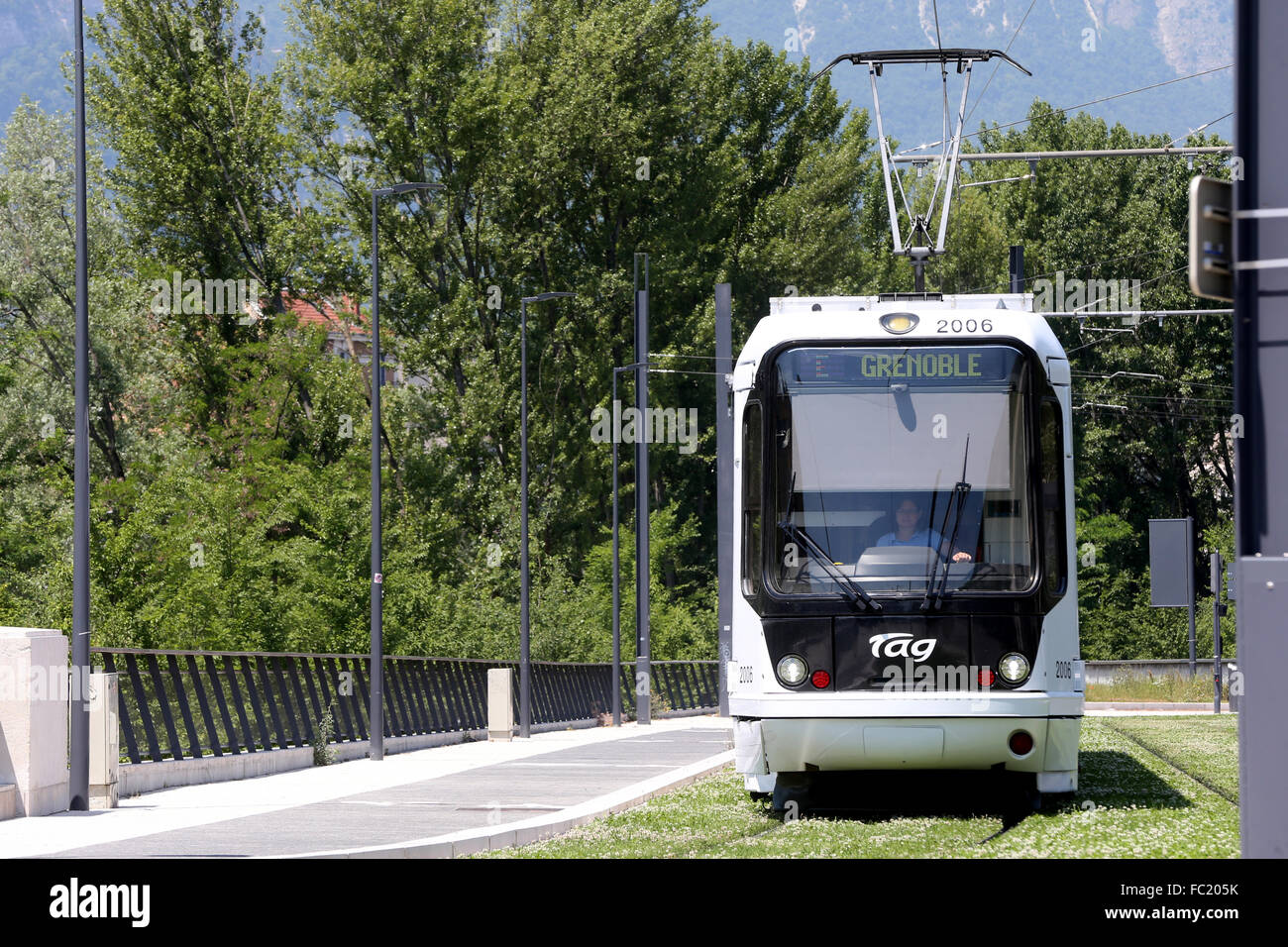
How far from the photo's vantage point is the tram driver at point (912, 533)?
12.7 meters

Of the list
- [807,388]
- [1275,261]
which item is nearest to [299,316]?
[807,388]

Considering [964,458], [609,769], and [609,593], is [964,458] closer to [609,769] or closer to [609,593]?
[609,769]

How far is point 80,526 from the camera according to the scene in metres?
17.4

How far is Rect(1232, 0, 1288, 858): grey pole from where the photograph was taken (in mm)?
6438

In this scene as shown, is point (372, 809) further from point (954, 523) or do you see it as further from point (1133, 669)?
point (1133, 669)

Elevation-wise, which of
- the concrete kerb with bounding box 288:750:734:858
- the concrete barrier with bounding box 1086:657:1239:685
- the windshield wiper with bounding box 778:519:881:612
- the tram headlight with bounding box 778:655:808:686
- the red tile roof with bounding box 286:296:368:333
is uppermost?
the red tile roof with bounding box 286:296:368:333

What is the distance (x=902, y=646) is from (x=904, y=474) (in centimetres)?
123

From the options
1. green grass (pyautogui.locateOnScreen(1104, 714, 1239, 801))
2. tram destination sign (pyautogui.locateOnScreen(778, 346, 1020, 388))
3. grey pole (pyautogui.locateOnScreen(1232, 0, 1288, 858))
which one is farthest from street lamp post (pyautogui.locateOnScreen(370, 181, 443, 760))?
grey pole (pyautogui.locateOnScreen(1232, 0, 1288, 858))

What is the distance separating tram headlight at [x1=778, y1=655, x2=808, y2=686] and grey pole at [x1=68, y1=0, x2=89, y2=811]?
694 cm

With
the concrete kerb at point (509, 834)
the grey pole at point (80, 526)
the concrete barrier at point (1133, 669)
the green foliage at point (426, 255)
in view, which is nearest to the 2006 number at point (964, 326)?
the concrete kerb at point (509, 834)

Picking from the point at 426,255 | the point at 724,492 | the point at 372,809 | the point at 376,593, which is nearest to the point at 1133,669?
the point at 426,255

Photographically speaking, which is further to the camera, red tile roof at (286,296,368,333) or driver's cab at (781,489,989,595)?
red tile roof at (286,296,368,333)

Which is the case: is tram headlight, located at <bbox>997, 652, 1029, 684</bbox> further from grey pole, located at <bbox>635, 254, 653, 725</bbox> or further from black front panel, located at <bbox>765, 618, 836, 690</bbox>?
grey pole, located at <bbox>635, 254, 653, 725</bbox>

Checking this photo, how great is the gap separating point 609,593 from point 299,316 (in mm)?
12580
